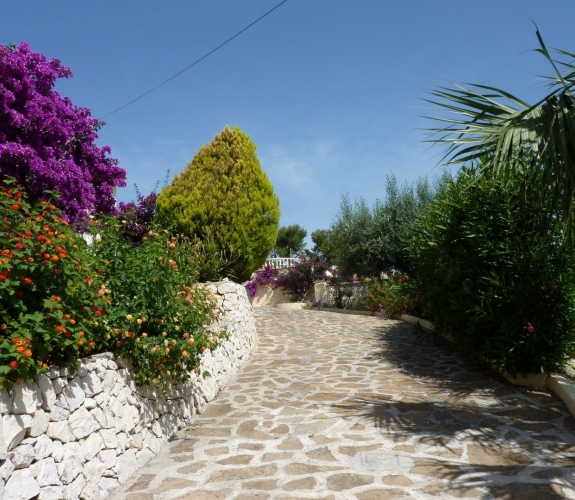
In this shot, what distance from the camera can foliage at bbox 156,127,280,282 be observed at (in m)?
11.3

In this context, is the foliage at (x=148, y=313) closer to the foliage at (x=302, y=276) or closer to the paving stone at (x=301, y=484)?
the paving stone at (x=301, y=484)

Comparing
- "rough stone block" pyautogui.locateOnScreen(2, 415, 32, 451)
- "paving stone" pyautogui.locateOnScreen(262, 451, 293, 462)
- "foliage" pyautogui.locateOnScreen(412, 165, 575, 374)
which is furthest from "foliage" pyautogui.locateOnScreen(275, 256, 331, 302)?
"rough stone block" pyautogui.locateOnScreen(2, 415, 32, 451)

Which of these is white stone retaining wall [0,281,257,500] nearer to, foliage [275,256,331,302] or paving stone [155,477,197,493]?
paving stone [155,477,197,493]

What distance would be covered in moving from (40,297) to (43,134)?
33.0 ft

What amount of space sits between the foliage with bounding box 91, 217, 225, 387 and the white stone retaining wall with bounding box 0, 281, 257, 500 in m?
0.21

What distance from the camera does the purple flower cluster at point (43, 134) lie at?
11.8 m

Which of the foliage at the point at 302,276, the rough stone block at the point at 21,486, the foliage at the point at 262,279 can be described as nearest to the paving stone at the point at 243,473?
the rough stone block at the point at 21,486

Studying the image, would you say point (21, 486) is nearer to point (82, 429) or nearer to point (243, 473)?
point (82, 429)

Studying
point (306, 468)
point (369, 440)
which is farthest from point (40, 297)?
point (369, 440)

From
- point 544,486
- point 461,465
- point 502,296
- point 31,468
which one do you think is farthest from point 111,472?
point 502,296

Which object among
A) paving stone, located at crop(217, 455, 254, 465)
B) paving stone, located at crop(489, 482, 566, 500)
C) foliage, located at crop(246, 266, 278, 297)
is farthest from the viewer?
foliage, located at crop(246, 266, 278, 297)

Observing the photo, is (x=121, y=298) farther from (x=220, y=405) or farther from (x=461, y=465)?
(x=461, y=465)

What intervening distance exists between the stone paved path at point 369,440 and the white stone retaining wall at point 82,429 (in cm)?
26

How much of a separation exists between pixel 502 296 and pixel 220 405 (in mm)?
4381
